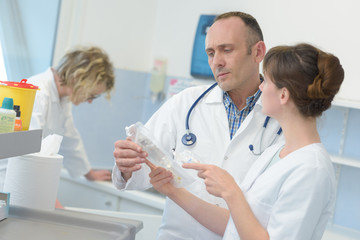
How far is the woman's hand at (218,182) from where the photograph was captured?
1297 mm

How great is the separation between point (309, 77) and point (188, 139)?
0.66 metres

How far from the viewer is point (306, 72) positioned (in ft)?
4.09

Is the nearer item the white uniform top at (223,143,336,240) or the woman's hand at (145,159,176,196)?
the white uniform top at (223,143,336,240)

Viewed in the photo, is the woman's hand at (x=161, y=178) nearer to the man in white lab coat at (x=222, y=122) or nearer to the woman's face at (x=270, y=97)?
the man in white lab coat at (x=222, y=122)

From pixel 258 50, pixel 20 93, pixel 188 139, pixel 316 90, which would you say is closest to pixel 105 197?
pixel 188 139

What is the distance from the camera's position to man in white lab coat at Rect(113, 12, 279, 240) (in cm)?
174

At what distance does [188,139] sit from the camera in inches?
70.2

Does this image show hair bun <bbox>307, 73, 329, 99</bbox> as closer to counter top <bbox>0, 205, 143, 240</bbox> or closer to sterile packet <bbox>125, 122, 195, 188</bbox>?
sterile packet <bbox>125, 122, 195, 188</bbox>

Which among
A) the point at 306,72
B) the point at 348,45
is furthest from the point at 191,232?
the point at 348,45

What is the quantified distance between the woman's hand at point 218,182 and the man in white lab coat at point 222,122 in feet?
1.28

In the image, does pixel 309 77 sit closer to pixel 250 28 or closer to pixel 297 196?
pixel 297 196

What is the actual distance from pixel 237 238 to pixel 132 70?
103 inches

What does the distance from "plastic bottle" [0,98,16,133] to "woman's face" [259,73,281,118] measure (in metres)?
0.74

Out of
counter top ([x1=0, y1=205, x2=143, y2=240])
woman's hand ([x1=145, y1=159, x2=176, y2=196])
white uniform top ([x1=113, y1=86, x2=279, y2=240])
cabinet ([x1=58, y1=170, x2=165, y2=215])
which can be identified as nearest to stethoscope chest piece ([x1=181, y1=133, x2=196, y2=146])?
white uniform top ([x1=113, y1=86, x2=279, y2=240])
